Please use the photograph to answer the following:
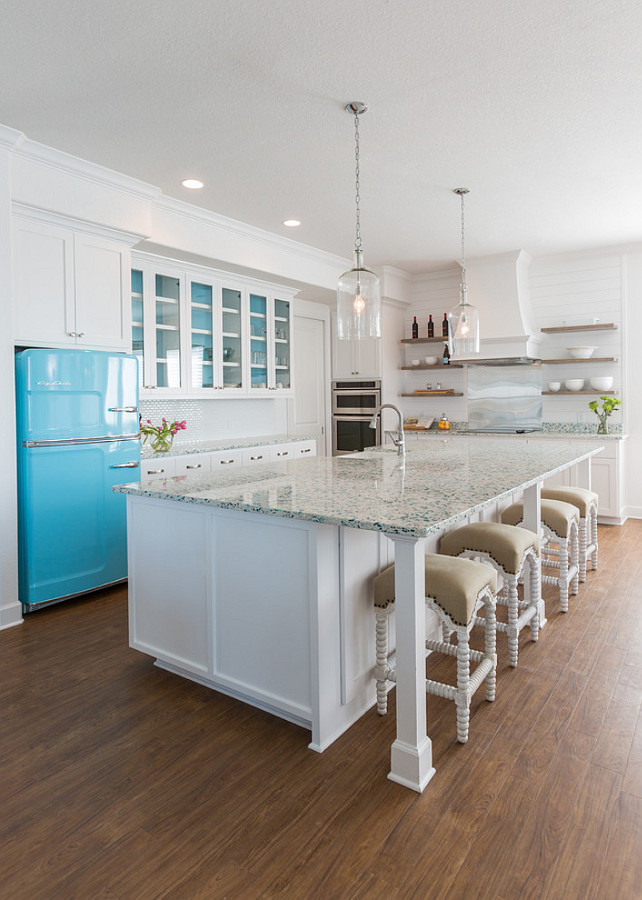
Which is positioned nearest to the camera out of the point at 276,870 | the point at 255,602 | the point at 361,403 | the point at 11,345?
the point at 276,870

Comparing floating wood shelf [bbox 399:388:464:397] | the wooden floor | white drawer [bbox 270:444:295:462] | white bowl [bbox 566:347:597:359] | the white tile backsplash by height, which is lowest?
the wooden floor

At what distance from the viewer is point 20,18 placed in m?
2.21

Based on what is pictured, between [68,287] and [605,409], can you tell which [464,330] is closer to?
[68,287]

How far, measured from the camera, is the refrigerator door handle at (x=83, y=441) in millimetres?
3295

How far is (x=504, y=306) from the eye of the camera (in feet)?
19.4

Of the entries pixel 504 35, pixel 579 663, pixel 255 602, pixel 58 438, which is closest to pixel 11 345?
pixel 58 438

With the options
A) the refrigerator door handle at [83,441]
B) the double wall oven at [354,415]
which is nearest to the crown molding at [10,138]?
the refrigerator door handle at [83,441]

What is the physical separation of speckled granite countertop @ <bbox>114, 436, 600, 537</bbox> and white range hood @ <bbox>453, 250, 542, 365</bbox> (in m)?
2.56

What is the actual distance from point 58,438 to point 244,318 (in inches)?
93.1

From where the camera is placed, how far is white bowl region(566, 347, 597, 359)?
583 cm

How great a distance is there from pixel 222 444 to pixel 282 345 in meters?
1.32

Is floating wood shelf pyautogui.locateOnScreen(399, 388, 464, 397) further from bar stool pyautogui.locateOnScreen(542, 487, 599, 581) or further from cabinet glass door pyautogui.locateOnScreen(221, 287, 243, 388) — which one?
bar stool pyautogui.locateOnScreen(542, 487, 599, 581)

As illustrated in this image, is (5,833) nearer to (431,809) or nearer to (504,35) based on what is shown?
(431,809)

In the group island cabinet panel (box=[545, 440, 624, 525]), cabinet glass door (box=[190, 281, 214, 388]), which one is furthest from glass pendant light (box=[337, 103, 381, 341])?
island cabinet panel (box=[545, 440, 624, 525])
